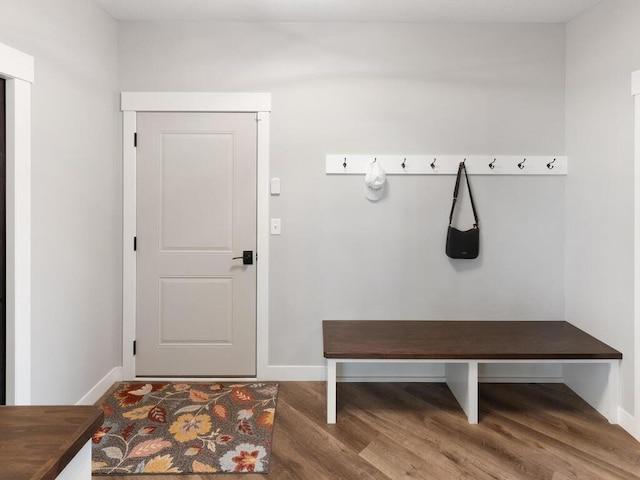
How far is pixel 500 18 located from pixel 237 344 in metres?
2.95

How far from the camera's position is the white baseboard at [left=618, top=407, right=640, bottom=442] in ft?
7.14

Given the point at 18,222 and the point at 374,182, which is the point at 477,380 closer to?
the point at 374,182

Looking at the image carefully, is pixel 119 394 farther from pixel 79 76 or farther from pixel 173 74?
pixel 173 74

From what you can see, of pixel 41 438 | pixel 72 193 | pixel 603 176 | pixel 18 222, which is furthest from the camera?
pixel 603 176

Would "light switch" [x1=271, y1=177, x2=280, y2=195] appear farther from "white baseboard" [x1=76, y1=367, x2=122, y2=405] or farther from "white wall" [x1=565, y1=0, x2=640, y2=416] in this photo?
"white wall" [x1=565, y1=0, x2=640, y2=416]

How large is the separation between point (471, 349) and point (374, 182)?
123 cm

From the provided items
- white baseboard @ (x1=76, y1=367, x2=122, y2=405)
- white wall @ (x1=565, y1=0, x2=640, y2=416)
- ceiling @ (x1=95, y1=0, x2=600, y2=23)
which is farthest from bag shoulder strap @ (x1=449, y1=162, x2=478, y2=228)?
white baseboard @ (x1=76, y1=367, x2=122, y2=405)

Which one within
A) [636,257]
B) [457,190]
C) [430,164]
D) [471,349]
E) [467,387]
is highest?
[430,164]

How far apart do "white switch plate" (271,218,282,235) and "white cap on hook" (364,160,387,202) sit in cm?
65

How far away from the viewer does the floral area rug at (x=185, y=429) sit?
193 cm

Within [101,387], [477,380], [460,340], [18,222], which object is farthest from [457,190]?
[101,387]

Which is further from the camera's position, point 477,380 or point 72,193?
point 477,380

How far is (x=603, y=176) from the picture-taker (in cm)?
245

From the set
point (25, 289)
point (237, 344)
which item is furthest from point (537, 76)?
point (25, 289)
